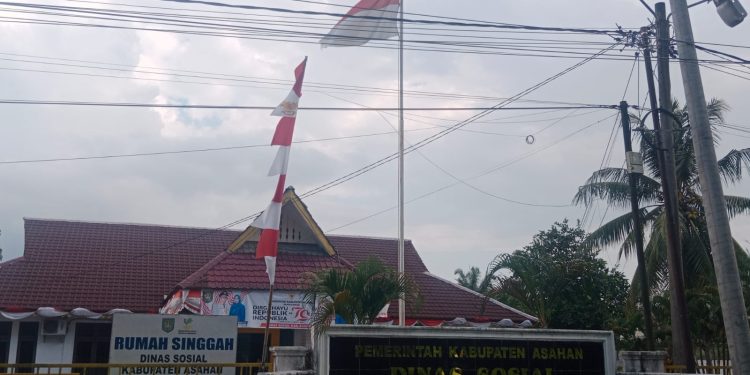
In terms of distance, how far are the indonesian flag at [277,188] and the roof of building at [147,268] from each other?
5781 millimetres

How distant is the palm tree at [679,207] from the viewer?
23.3 metres

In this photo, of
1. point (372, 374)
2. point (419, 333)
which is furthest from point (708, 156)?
point (372, 374)

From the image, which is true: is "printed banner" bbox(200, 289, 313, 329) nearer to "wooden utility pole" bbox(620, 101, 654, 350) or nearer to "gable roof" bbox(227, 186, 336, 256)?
"gable roof" bbox(227, 186, 336, 256)

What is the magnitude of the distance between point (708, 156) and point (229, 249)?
42.4ft

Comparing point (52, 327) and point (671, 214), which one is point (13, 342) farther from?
point (671, 214)

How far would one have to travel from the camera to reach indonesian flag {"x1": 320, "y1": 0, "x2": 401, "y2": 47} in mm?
17484

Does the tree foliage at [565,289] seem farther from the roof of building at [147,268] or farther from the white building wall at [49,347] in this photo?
the white building wall at [49,347]

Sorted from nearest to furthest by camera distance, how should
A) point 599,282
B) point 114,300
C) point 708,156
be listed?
point 708,156 < point 114,300 < point 599,282

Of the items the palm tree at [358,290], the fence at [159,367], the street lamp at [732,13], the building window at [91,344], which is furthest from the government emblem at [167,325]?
the street lamp at [732,13]

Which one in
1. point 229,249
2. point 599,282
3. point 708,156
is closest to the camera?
point 708,156

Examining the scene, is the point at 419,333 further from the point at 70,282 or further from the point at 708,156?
the point at 70,282

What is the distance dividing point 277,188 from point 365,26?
20.9 ft

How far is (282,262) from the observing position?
2075 centimetres

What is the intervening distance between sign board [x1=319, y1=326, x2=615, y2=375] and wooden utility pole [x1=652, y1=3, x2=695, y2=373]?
3.11m
